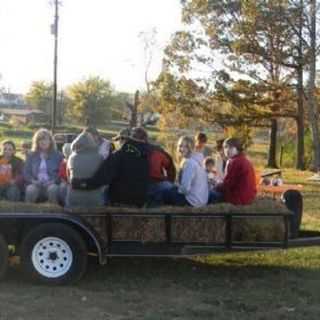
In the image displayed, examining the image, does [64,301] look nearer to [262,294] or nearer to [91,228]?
[91,228]

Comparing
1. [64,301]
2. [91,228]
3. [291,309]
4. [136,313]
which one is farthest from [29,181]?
[291,309]

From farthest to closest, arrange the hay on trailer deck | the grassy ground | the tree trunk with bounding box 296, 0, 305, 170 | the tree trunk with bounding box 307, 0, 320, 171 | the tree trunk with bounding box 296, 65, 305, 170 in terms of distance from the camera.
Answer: the tree trunk with bounding box 296, 65, 305, 170 → the tree trunk with bounding box 296, 0, 305, 170 → the tree trunk with bounding box 307, 0, 320, 171 → the hay on trailer deck → the grassy ground

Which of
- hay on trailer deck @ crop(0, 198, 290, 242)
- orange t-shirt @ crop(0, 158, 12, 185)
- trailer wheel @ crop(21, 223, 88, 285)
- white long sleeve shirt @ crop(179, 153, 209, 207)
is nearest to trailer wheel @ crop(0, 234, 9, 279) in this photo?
trailer wheel @ crop(21, 223, 88, 285)

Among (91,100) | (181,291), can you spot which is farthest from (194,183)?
(91,100)

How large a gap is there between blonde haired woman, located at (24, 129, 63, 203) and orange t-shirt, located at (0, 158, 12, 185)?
0.70 feet

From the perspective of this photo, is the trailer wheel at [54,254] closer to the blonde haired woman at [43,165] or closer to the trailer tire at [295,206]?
the blonde haired woman at [43,165]

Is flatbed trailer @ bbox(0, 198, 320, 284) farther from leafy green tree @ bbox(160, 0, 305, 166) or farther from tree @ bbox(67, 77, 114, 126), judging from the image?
tree @ bbox(67, 77, 114, 126)

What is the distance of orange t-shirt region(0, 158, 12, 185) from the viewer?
8539mm

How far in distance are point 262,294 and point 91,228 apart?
178cm

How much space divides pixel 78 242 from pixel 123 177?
0.90 meters

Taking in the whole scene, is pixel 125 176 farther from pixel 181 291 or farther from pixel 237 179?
pixel 181 291

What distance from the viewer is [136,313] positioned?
6.51m

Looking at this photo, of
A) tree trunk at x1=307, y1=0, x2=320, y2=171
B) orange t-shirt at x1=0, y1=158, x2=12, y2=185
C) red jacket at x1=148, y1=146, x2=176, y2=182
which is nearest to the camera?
red jacket at x1=148, y1=146, x2=176, y2=182

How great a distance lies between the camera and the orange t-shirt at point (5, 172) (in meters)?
8.54
